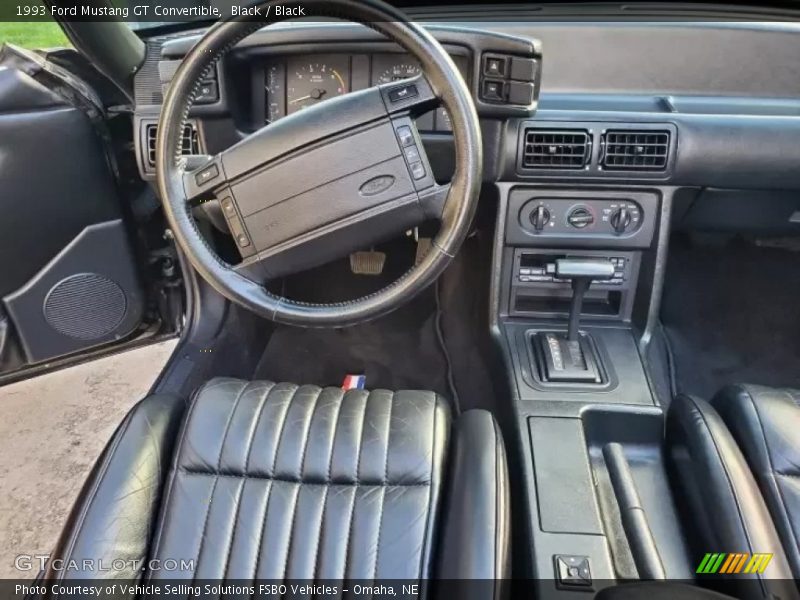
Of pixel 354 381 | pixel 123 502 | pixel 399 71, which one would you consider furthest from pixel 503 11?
pixel 123 502

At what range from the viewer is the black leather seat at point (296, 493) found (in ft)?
3.44

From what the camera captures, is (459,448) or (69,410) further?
(69,410)

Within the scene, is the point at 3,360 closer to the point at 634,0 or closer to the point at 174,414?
the point at 174,414

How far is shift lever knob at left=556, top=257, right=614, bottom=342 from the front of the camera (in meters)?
1.59

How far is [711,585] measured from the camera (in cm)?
107

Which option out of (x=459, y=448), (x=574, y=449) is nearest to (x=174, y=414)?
(x=459, y=448)

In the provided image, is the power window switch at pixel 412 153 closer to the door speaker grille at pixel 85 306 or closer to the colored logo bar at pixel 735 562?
the colored logo bar at pixel 735 562

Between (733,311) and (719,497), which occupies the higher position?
(719,497)

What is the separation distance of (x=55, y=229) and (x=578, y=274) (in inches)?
59.0

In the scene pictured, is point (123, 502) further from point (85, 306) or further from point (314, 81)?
point (85, 306)

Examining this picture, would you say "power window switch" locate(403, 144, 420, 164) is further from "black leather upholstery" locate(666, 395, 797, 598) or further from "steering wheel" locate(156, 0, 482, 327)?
"black leather upholstery" locate(666, 395, 797, 598)

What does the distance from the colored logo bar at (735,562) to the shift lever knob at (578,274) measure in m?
0.65

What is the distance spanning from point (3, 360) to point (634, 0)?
214cm

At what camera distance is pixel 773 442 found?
3.86ft
